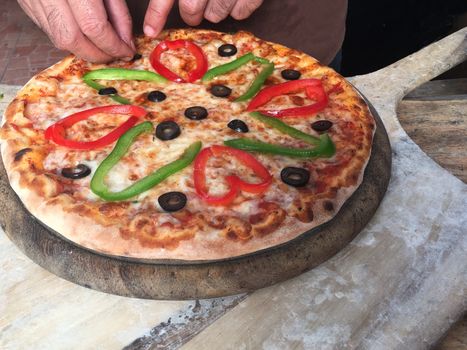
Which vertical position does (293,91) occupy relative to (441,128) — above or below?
above

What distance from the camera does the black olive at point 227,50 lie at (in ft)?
10.6

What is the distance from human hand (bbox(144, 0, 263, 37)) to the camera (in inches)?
118

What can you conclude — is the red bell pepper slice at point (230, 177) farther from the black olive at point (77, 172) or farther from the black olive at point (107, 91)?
the black olive at point (107, 91)

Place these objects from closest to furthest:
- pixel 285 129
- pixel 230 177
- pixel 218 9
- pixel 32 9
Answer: pixel 230 177 < pixel 285 129 < pixel 32 9 < pixel 218 9

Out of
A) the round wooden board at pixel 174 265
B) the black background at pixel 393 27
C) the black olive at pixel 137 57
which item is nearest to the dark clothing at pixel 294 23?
the black olive at pixel 137 57

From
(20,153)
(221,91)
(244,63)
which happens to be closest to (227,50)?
(244,63)

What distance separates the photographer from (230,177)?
2400 mm

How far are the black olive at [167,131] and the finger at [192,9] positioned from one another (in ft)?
2.43

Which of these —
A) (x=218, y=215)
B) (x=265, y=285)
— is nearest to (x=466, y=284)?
(x=265, y=285)

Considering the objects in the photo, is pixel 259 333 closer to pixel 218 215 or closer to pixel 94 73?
pixel 218 215

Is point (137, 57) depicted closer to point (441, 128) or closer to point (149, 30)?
point (149, 30)

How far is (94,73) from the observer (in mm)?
2990

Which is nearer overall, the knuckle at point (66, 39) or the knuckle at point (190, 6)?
the knuckle at point (66, 39)

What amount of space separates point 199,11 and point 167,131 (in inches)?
32.2
